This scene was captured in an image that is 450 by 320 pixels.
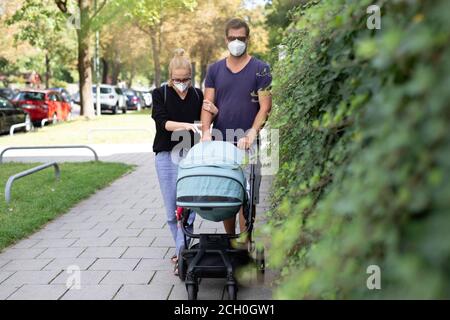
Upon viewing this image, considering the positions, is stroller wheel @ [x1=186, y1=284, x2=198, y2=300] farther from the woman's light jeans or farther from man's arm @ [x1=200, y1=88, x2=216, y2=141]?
man's arm @ [x1=200, y1=88, x2=216, y2=141]

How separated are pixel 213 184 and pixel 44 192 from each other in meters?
5.69

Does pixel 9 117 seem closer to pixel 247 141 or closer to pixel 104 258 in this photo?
A: pixel 104 258

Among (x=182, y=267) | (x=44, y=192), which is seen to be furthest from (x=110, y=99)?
(x=182, y=267)

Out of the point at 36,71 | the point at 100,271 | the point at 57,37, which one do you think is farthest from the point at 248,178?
the point at 36,71

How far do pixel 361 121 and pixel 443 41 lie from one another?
0.70 meters

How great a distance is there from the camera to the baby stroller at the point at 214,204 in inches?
164

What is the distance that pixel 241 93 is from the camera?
4.95m

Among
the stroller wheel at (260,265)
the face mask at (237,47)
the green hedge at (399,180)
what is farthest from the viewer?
the face mask at (237,47)

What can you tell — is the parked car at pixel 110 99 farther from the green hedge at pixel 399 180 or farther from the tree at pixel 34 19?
the green hedge at pixel 399 180

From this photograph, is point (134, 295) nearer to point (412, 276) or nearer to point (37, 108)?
point (412, 276)

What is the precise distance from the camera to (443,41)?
56.7 inches

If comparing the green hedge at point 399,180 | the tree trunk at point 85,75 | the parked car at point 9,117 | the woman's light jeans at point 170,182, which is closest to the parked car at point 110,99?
the tree trunk at point 85,75

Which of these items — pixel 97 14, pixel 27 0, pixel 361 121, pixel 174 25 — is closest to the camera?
pixel 361 121

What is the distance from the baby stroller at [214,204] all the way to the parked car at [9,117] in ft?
59.7
